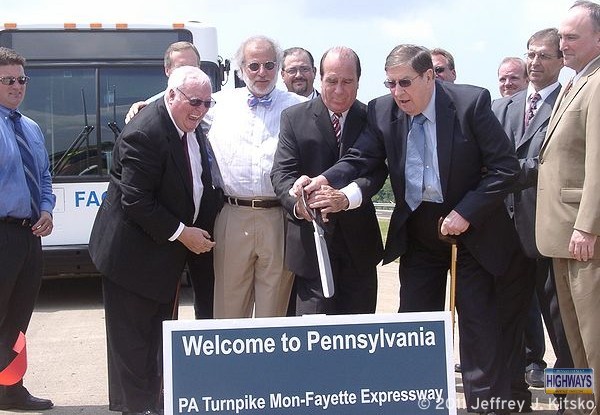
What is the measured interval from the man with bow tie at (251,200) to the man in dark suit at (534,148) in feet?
4.53

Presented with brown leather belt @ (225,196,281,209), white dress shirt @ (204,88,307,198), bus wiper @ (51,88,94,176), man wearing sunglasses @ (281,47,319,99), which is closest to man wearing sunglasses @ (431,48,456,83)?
man wearing sunglasses @ (281,47,319,99)

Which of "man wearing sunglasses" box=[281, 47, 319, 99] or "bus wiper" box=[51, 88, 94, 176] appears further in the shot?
"bus wiper" box=[51, 88, 94, 176]

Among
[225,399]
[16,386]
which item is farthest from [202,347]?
[16,386]

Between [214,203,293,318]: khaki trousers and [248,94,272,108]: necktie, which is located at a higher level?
[248,94,272,108]: necktie

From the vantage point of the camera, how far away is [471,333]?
457cm

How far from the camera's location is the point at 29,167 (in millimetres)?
5297

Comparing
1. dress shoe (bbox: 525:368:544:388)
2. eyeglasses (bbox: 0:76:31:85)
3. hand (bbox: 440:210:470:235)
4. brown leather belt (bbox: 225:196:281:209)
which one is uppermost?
eyeglasses (bbox: 0:76:31:85)

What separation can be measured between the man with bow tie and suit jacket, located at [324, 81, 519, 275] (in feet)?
1.96

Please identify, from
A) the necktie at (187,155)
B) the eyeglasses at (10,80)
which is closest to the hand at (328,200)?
the necktie at (187,155)

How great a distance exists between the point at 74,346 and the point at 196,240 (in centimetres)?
314

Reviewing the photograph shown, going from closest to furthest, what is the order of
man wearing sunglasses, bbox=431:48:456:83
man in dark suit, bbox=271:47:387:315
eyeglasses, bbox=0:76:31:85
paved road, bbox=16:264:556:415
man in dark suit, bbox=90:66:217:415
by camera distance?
man in dark suit, bbox=90:66:217:415 → man in dark suit, bbox=271:47:387:315 → eyeglasses, bbox=0:76:31:85 → paved road, bbox=16:264:556:415 → man wearing sunglasses, bbox=431:48:456:83

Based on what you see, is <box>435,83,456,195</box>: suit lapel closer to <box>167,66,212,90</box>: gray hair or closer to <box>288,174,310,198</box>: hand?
<box>288,174,310,198</box>: hand

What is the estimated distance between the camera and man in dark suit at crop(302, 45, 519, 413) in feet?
14.3

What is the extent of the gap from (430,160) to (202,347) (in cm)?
176
